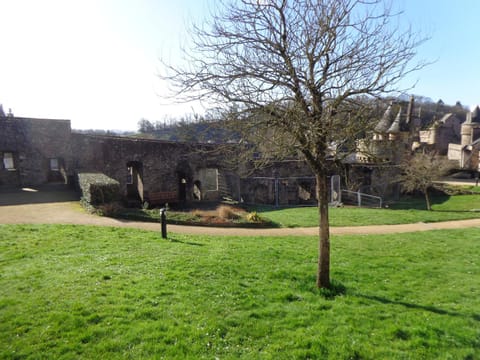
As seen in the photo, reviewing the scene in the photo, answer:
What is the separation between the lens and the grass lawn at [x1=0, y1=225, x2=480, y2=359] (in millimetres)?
3777

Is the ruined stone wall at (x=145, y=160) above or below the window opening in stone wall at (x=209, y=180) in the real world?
above

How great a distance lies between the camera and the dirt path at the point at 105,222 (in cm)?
1091

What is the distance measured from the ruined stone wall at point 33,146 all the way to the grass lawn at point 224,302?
13619 mm

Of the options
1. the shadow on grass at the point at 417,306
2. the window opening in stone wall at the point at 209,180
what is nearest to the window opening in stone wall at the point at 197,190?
the window opening in stone wall at the point at 209,180

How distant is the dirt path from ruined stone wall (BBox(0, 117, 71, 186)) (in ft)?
15.6

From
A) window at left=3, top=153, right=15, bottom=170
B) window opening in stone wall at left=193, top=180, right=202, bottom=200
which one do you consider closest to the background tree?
window opening in stone wall at left=193, top=180, right=202, bottom=200

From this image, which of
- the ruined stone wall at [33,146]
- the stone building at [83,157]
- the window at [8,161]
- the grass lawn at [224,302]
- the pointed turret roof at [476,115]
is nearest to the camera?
the grass lawn at [224,302]

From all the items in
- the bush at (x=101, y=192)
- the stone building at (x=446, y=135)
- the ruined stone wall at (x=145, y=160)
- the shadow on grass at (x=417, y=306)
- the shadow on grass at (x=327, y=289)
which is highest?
the stone building at (x=446, y=135)

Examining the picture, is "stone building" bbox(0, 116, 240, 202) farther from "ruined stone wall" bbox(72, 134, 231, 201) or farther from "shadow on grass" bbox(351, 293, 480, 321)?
"shadow on grass" bbox(351, 293, 480, 321)

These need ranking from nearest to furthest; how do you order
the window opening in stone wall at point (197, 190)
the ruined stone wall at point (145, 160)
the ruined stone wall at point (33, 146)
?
the ruined stone wall at point (33, 146), the ruined stone wall at point (145, 160), the window opening in stone wall at point (197, 190)

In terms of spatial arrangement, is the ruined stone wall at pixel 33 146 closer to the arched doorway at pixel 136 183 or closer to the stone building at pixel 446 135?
the arched doorway at pixel 136 183

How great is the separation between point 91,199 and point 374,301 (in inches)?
455

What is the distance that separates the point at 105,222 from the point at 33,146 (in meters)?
12.5

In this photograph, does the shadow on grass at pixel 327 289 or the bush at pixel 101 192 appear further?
the bush at pixel 101 192
